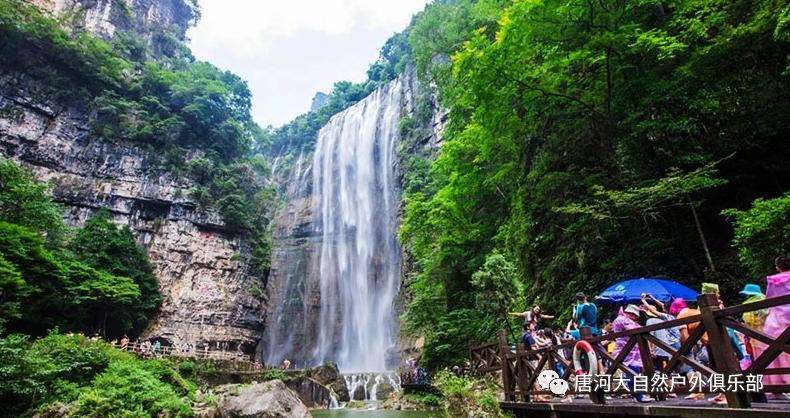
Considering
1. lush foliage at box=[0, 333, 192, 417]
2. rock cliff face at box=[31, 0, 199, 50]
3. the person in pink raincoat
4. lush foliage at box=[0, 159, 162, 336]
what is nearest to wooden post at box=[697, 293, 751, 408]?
the person in pink raincoat

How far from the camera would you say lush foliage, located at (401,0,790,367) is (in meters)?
7.24

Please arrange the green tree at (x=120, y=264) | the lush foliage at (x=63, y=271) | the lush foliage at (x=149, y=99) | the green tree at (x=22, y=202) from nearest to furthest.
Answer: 1. the lush foliage at (x=63, y=271)
2. the green tree at (x=22, y=202)
3. the green tree at (x=120, y=264)
4. the lush foliage at (x=149, y=99)

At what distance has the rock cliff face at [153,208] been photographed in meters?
25.1

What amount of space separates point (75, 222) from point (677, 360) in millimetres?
31368

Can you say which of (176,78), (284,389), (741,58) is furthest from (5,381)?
(176,78)

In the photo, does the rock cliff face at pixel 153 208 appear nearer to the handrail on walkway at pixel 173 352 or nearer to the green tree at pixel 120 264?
the green tree at pixel 120 264

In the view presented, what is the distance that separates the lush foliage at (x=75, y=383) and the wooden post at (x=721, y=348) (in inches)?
473

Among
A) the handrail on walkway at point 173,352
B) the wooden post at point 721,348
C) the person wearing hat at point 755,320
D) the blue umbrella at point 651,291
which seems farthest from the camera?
the handrail on walkway at point 173,352

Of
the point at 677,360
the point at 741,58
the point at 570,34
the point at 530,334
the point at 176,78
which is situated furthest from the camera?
the point at 176,78

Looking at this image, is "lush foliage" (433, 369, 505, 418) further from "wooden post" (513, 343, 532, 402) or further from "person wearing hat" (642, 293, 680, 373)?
"person wearing hat" (642, 293, 680, 373)

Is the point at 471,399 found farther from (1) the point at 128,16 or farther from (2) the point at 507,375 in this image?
(1) the point at 128,16

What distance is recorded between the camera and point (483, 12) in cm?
1808

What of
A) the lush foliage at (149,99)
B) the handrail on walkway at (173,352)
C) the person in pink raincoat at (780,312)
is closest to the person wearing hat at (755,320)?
the person in pink raincoat at (780,312)

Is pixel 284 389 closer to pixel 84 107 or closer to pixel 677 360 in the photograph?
pixel 677 360
